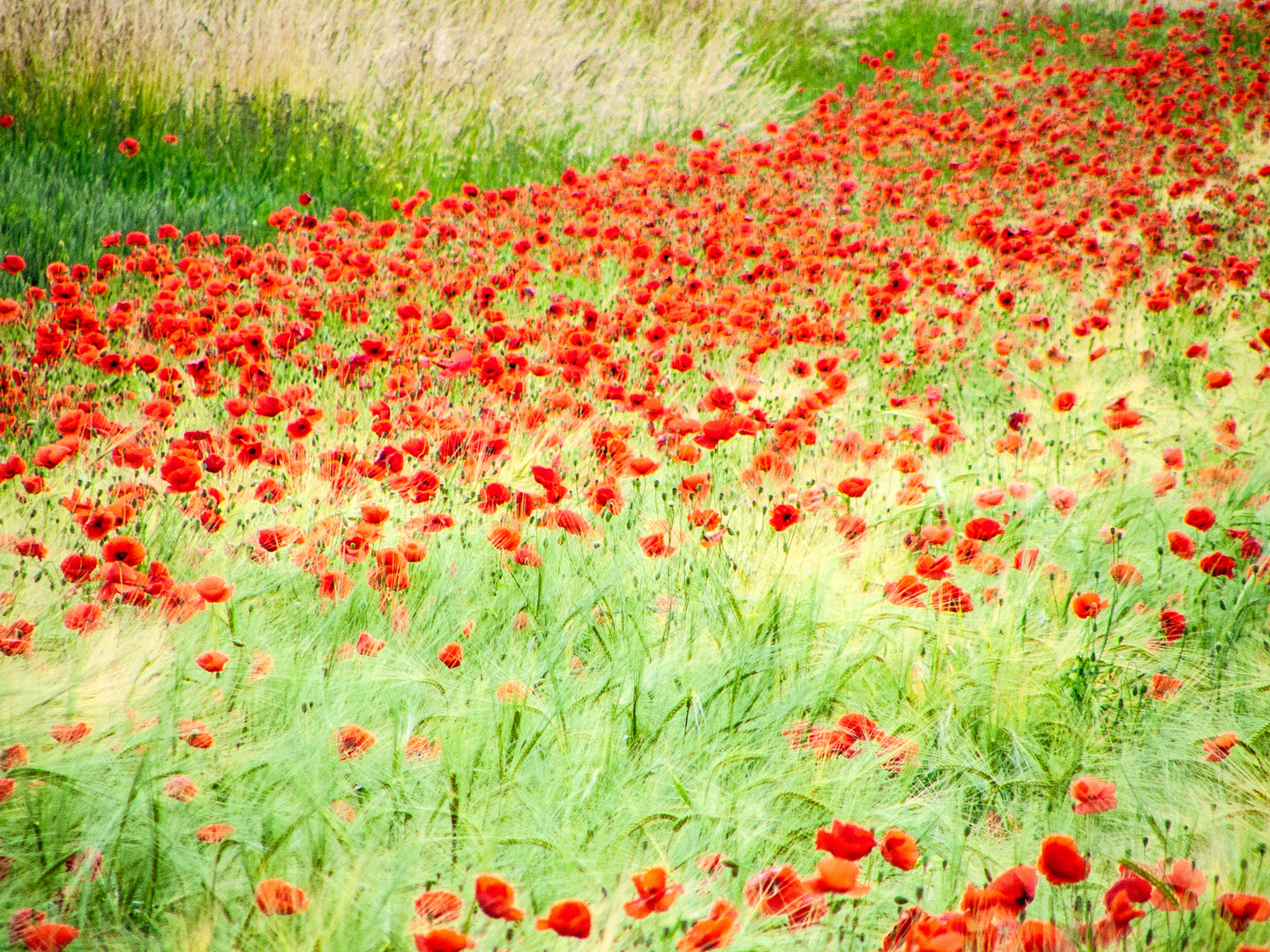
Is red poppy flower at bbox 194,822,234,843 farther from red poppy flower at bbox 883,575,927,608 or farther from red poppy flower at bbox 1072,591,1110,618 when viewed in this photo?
red poppy flower at bbox 1072,591,1110,618

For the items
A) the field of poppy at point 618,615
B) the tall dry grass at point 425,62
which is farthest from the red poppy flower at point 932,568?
the tall dry grass at point 425,62

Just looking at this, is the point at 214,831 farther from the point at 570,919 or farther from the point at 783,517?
the point at 783,517

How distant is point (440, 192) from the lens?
5.43 meters

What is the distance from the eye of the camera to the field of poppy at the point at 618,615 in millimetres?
1183

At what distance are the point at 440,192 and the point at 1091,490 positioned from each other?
13.8ft

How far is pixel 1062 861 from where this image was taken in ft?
3.50

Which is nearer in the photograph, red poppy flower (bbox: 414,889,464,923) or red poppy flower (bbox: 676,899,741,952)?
red poppy flower (bbox: 676,899,741,952)

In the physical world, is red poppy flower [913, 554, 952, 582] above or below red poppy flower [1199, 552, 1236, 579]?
below

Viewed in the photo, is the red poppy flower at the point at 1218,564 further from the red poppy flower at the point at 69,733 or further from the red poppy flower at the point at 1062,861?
the red poppy flower at the point at 69,733

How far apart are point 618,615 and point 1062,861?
1037 mm

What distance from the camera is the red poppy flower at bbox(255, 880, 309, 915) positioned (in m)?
1.03

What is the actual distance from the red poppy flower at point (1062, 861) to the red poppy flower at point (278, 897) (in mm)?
893

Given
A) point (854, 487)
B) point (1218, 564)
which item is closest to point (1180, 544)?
point (1218, 564)

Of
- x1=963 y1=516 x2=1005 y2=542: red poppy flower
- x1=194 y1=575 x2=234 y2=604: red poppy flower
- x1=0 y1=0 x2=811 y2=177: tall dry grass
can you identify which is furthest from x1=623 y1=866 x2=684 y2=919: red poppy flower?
x1=0 y1=0 x2=811 y2=177: tall dry grass
